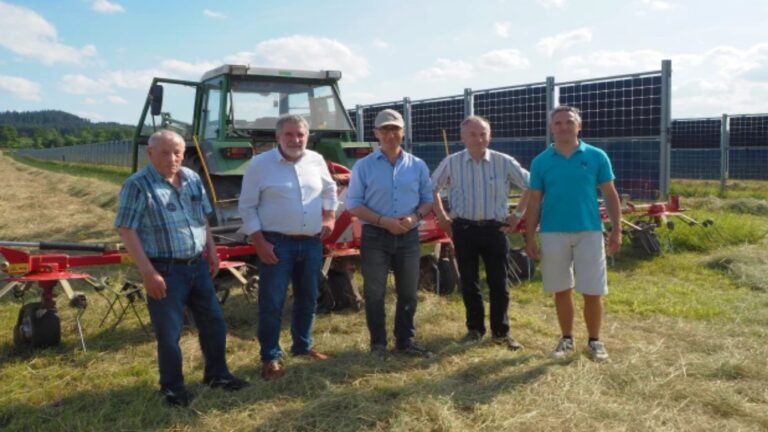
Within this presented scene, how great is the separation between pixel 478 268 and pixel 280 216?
1.40 meters

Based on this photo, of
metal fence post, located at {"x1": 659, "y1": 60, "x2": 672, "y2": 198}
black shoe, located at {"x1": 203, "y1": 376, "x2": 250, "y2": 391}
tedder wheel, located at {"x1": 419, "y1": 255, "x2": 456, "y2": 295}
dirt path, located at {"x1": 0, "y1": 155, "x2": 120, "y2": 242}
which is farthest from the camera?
dirt path, located at {"x1": 0, "y1": 155, "x2": 120, "y2": 242}

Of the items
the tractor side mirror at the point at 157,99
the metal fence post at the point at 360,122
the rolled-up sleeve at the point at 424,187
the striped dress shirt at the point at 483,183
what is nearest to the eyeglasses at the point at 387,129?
the rolled-up sleeve at the point at 424,187

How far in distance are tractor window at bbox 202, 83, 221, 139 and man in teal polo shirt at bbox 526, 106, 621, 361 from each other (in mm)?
4277

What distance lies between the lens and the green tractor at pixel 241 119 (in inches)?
256

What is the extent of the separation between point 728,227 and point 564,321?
187 inches

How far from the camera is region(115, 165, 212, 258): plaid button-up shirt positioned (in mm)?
3041

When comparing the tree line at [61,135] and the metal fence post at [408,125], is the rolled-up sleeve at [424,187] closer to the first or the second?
the metal fence post at [408,125]

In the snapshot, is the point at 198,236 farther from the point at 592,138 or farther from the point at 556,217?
the point at 592,138

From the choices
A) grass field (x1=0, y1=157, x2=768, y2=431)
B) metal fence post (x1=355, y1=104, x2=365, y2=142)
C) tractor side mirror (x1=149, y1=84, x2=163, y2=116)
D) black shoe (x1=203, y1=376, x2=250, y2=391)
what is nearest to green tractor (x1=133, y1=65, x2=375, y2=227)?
tractor side mirror (x1=149, y1=84, x2=163, y2=116)

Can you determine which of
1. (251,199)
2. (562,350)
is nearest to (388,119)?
(251,199)

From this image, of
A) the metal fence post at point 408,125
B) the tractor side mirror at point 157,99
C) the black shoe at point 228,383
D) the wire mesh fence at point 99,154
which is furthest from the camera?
the wire mesh fence at point 99,154

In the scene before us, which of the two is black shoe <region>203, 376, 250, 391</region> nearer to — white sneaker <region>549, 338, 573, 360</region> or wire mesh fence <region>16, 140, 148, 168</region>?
white sneaker <region>549, 338, 573, 360</region>

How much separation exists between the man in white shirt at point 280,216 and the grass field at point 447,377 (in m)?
0.33

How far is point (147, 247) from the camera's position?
3127 mm
